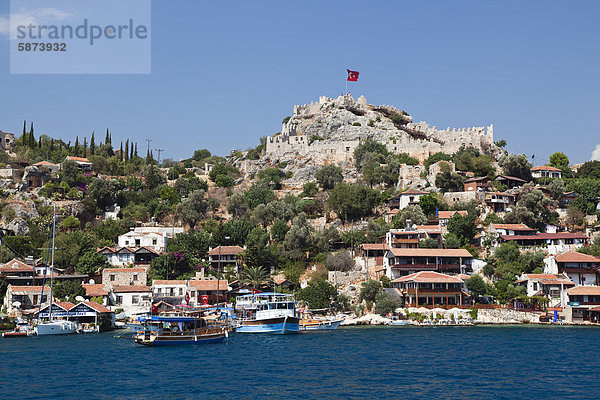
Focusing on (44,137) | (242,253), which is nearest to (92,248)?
(242,253)

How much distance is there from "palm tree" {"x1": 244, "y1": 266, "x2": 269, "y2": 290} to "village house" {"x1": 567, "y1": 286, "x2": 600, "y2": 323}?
2914 centimetres

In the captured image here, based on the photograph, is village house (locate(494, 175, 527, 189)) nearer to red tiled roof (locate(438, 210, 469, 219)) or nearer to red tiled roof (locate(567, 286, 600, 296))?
red tiled roof (locate(438, 210, 469, 219))

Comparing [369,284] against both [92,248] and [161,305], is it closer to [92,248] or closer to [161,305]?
[161,305]

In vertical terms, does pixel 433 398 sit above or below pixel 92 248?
below

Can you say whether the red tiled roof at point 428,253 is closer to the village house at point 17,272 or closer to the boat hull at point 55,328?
the boat hull at point 55,328

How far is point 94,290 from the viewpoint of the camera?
60.2 m

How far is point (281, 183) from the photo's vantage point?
324 feet

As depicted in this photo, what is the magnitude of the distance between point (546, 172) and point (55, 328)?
69291 millimetres

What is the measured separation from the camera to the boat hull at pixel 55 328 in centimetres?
4966

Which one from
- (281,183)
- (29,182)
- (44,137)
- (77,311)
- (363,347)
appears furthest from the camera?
(44,137)

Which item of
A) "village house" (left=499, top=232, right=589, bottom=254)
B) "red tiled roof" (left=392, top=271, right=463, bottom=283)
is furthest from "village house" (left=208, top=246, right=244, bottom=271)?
"village house" (left=499, top=232, right=589, bottom=254)

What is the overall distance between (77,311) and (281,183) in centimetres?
4950

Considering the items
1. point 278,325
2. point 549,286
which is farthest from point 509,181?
point 278,325

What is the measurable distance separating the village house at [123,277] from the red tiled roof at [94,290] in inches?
58.5
